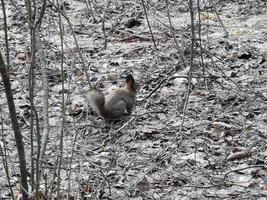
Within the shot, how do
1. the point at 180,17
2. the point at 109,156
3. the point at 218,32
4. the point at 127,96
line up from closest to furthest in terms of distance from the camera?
the point at 109,156, the point at 127,96, the point at 218,32, the point at 180,17

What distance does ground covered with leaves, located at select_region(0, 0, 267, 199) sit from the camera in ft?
16.5

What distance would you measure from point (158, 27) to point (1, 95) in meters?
2.63

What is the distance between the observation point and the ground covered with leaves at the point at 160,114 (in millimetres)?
5043

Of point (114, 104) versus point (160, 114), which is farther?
point (160, 114)

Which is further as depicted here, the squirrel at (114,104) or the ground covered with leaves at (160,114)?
the squirrel at (114,104)

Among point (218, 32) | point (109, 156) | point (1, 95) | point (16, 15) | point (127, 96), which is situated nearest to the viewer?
point (109, 156)

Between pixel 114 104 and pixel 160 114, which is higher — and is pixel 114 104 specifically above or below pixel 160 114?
above

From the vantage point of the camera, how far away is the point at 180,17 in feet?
31.4

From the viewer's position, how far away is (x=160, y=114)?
6449 mm

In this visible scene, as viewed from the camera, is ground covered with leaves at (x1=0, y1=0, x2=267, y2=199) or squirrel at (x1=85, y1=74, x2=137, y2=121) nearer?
ground covered with leaves at (x1=0, y1=0, x2=267, y2=199)

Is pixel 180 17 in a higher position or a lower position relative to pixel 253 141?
higher

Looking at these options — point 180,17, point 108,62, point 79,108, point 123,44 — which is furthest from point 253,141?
point 180,17

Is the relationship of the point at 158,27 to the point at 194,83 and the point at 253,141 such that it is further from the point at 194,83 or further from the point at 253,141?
the point at 253,141

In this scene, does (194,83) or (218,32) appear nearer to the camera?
(194,83)
